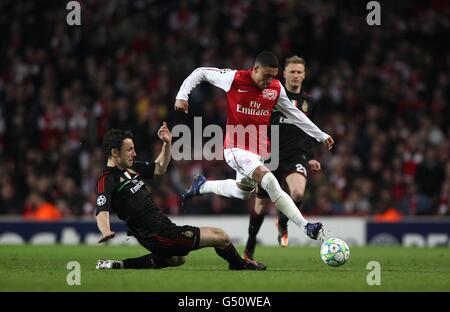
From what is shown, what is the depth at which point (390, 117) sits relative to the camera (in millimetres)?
18906

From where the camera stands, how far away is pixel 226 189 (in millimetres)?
10609

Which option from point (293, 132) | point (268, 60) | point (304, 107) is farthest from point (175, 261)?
point (304, 107)

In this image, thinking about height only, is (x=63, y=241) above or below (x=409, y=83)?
below

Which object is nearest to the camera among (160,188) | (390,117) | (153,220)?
(153,220)

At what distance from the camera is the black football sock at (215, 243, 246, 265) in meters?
8.92

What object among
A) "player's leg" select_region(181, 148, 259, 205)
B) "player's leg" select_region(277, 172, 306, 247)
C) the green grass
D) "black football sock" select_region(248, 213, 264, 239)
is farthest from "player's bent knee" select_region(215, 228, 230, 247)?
"player's leg" select_region(277, 172, 306, 247)

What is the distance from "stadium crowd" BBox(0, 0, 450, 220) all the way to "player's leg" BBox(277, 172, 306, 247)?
244 inches

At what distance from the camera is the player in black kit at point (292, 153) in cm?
1088

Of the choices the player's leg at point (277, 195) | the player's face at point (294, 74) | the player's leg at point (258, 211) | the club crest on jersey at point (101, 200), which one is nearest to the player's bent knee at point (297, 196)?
the player's leg at point (258, 211)

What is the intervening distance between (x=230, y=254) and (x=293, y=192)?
83.2 inches

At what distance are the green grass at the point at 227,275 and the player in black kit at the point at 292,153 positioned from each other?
1.88 feet

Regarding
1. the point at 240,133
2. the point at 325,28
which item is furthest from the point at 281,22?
the point at 240,133

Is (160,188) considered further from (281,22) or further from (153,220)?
(153,220)

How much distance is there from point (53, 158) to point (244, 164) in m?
9.35
